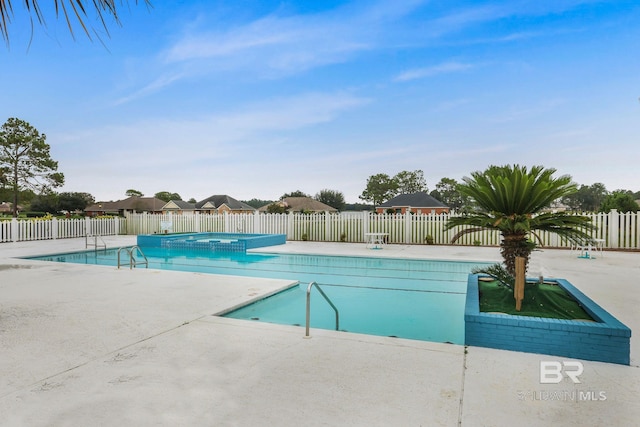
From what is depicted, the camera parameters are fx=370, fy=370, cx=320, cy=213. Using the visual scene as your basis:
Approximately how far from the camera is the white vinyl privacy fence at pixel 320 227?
12.4 meters

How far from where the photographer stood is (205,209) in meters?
49.7

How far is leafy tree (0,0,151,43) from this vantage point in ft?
5.42

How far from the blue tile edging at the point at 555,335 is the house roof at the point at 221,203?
47.6m

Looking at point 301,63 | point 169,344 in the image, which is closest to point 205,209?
point 301,63

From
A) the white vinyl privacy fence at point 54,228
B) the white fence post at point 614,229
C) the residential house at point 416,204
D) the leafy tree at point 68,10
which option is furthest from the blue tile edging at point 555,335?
the residential house at point 416,204

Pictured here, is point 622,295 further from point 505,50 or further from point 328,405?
point 505,50

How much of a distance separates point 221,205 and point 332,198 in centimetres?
2041

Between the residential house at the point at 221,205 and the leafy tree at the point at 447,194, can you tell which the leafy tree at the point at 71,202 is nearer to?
the residential house at the point at 221,205

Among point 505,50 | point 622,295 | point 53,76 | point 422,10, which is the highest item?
point 422,10

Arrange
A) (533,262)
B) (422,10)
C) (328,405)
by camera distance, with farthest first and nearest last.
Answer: (422,10)
(533,262)
(328,405)

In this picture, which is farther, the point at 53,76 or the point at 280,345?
the point at 53,76

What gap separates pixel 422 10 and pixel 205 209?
43.2 meters

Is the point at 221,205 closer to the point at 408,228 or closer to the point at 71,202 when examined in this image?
the point at 71,202

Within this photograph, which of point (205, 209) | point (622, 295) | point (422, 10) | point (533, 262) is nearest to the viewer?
point (622, 295)
